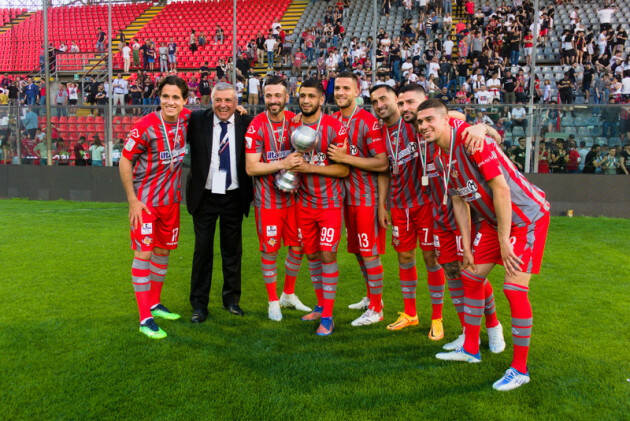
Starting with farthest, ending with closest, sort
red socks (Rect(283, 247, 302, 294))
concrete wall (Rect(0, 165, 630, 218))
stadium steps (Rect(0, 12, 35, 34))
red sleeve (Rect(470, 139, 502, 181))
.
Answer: stadium steps (Rect(0, 12, 35, 34))
concrete wall (Rect(0, 165, 630, 218))
red socks (Rect(283, 247, 302, 294))
red sleeve (Rect(470, 139, 502, 181))

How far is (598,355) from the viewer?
4480 mm

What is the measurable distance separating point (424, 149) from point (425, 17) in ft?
67.3

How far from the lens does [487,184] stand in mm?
3984

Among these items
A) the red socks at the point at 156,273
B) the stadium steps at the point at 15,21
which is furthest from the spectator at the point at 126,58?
the red socks at the point at 156,273

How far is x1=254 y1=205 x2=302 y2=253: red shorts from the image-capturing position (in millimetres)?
5379

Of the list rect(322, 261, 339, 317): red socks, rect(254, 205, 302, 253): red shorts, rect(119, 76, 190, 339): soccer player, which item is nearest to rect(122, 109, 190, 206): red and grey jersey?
rect(119, 76, 190, 339): soccer player

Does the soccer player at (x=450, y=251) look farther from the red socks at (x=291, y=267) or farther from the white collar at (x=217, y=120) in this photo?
the white collar at (x=217, y=120)

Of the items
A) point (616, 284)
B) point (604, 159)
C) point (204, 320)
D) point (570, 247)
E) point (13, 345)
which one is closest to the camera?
point (13, 345)

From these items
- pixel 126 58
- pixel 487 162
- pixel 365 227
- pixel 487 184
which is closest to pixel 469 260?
pixel 487 184

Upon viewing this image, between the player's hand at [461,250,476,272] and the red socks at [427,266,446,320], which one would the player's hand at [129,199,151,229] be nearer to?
the red socks at [427,266,446,320]

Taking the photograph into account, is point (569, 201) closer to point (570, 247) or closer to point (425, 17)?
point (570, 247)

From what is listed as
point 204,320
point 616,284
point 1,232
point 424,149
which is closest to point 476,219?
point 424,149

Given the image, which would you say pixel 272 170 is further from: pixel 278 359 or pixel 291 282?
pixel 278 359

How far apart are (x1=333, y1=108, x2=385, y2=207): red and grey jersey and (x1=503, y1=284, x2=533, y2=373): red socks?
172 centimetres
